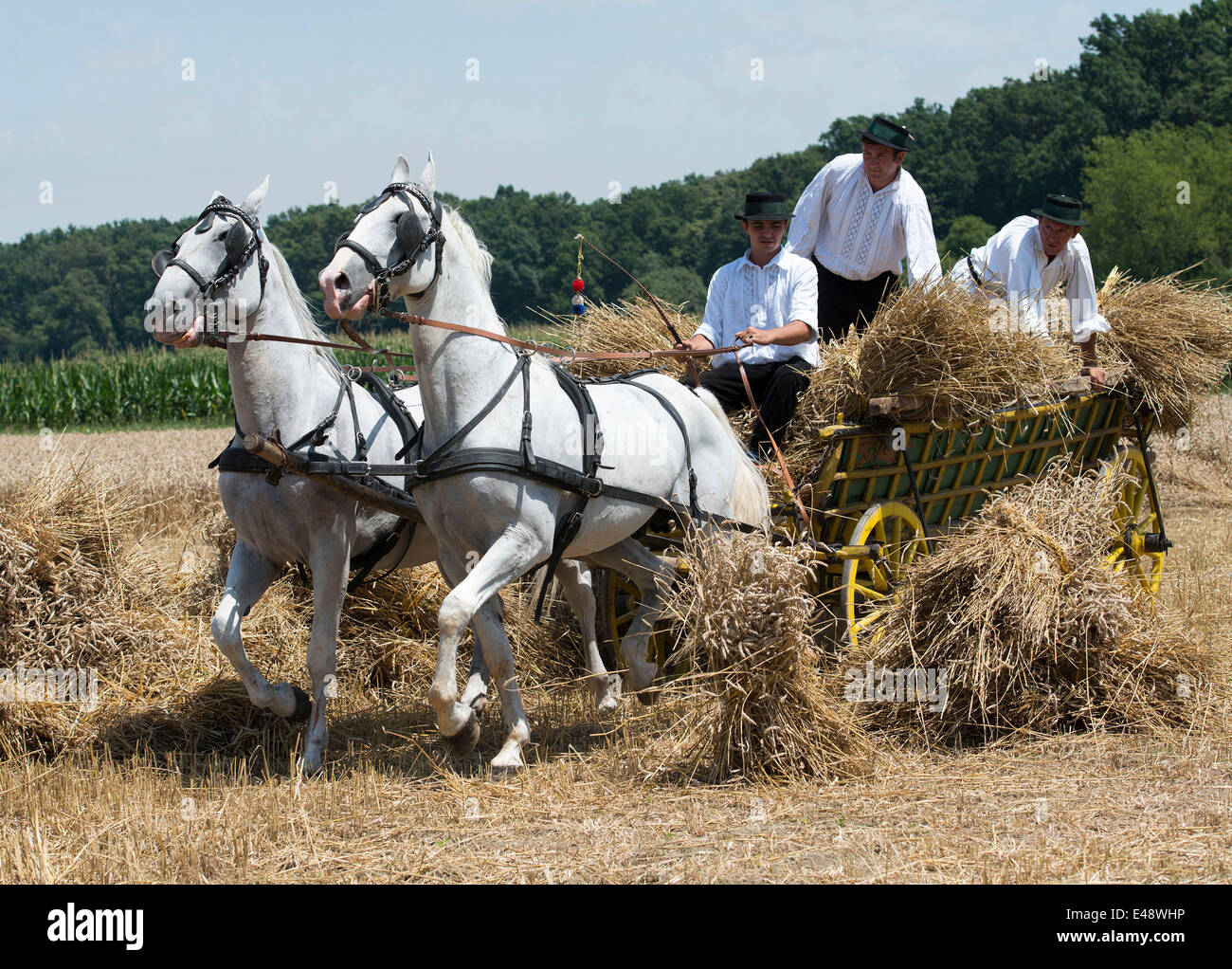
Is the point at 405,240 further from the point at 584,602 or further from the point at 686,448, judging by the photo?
the point at 584,602

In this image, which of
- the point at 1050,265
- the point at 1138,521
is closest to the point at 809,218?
the point at 1050,265

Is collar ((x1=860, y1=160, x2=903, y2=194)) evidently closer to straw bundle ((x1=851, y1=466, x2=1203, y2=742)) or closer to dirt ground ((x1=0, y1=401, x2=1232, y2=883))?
straw bundle ((x1=851, y1=466, x2=1203, y2=742))

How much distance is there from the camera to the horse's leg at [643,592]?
5820 mm

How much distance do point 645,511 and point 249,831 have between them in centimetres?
225

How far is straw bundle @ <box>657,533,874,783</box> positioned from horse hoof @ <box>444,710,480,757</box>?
0.81 m

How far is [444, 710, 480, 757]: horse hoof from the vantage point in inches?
203

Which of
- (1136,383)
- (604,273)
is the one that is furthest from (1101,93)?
(1136,383)

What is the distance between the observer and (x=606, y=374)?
281 inches

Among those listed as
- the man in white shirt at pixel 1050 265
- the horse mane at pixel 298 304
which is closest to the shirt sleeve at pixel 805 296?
the man in white shirt at pixel 1050 265

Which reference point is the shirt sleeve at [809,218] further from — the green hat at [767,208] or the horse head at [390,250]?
the horse head at [390,250]

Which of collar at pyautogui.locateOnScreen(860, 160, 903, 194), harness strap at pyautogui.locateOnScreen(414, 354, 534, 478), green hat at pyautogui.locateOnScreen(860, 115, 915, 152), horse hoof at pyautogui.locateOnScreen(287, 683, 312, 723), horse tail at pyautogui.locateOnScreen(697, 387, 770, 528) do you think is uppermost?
green hat at pyautogui.locateOnScreen(860, 115, 915, 152)

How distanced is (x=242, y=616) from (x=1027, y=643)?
3512 mm

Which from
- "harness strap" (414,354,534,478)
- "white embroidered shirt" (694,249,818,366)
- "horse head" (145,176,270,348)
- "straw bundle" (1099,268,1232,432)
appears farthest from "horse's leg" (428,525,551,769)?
"straw bundle" (1099,268,1232,432)
